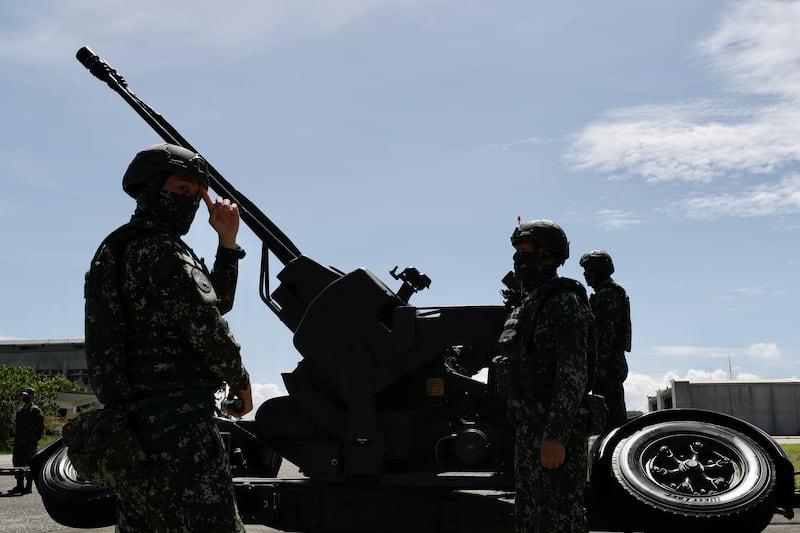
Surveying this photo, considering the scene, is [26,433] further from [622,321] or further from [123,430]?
[123,430]

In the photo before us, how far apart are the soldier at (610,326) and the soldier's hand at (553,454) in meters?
3.06

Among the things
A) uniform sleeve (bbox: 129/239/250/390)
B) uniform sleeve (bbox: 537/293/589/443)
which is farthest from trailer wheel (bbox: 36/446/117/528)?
uniform sleeve (bbox: 129/239/250/390)

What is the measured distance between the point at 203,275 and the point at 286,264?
3.81 m

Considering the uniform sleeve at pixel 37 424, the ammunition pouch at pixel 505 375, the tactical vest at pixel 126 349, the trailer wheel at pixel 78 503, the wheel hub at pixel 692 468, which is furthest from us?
the uniform sleeve at pixel 37 424

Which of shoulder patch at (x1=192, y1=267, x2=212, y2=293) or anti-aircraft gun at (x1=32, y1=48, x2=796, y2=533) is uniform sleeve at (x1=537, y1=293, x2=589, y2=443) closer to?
anti-aircraft gun at (x1=32, y1=48, x2=796, y2=533)

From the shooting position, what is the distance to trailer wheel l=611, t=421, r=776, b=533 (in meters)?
5.40

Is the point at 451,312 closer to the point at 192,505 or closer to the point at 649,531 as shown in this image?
the point at 649,531

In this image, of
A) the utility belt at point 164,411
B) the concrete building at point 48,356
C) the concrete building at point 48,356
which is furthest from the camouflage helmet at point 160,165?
the concrete building at point 48,356

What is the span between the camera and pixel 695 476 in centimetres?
579

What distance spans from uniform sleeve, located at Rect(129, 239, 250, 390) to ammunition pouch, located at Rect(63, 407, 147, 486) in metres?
0.37

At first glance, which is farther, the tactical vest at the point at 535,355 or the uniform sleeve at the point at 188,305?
the tactical vest at the point at 535,355

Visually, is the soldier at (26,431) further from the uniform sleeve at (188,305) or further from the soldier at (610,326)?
the uniform sleeve at (188,305)

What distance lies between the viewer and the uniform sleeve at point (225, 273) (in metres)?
3.82

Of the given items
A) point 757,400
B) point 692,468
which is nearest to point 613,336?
point 692,468
